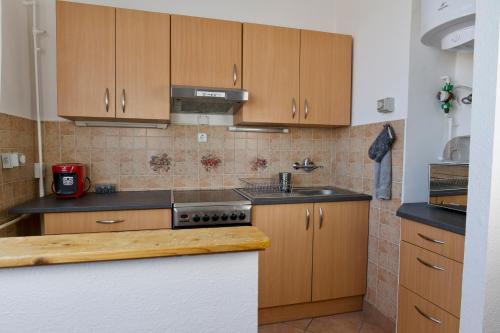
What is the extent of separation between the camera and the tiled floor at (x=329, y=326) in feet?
6.67

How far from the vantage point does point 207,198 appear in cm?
206

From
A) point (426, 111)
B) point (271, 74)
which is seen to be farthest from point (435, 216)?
point (271, 74)

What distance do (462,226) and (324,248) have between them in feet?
3.14

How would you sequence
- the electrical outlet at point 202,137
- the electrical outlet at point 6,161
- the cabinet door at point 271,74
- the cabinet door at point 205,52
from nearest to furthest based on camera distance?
the electrical outlet at point 6,161
the cabinet door at point 205,52
the cabinet door at point 271,74
the electrical outlet at point 202,137

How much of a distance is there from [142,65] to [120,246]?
168 cm

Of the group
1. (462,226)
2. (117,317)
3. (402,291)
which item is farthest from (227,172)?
(117,317)

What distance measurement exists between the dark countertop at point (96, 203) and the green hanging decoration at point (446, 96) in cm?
187

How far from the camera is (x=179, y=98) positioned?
1.96m

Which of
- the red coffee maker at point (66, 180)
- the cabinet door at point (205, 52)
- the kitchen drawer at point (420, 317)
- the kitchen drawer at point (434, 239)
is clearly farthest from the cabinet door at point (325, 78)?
the red coffee maker at point (66, 180)

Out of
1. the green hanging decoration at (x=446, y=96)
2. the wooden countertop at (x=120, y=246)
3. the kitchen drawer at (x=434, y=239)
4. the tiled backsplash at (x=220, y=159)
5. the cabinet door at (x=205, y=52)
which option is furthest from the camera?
the cabinet door at (x=205, y=52)

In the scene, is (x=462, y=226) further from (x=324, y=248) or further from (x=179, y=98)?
(x=179, y=98)

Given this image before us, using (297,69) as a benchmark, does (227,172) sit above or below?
below

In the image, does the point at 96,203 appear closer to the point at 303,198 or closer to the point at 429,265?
the point at 303,198

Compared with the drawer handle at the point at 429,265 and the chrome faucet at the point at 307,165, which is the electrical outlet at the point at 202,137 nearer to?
the chrome faucet at the point at 307,165
